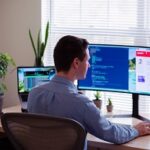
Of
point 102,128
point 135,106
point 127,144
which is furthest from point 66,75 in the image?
point 135,106

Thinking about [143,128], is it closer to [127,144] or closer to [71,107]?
[127,144]

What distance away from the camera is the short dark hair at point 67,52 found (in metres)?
2.10

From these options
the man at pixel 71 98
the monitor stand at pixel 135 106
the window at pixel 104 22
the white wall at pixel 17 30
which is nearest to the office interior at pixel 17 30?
the white wall at pixel 17 30

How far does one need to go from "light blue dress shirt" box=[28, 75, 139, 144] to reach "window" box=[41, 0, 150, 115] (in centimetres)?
119

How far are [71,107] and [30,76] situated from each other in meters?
1.03

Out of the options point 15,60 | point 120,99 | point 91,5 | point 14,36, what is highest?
point 91,5

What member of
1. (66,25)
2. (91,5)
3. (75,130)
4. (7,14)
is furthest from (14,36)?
(75,130)

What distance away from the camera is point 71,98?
202 cm

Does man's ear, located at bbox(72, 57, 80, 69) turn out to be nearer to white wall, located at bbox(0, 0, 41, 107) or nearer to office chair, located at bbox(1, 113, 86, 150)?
office chair, located at bbox(1, 113, 86, 150)

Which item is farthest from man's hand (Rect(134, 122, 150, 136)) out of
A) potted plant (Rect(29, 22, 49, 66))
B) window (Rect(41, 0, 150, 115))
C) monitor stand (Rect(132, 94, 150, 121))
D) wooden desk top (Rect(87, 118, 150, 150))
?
potted plant (Rect(29, 22, 49, 66))

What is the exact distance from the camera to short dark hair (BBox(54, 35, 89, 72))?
2.10 meters

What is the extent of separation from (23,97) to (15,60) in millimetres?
806

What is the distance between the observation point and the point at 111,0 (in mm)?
3281

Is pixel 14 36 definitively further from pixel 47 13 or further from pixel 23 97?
pixel 23 97
